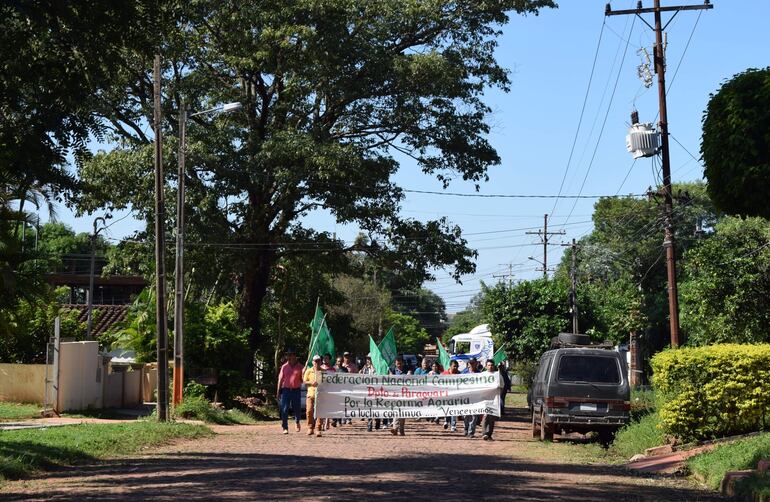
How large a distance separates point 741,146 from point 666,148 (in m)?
19.0

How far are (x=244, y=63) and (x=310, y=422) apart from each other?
504 inches

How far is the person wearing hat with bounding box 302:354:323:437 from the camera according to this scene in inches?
905

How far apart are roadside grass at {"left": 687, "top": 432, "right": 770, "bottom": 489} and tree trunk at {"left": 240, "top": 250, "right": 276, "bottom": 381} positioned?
2207 centimetres

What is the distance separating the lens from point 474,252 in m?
35.3

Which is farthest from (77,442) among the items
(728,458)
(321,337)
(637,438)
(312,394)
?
(321,337)

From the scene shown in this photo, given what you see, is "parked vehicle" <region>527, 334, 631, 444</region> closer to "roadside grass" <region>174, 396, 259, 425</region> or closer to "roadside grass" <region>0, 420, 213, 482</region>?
"roadside grass" <region>0, 420, 213, 482</region>

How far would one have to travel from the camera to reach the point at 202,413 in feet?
88.2

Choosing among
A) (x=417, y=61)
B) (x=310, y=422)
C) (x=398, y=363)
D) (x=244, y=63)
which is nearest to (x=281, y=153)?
(x=244, y=63)

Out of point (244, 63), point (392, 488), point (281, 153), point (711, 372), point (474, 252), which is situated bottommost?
point (392, 488)

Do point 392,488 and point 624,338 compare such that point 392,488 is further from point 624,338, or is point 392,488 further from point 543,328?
point 624,338

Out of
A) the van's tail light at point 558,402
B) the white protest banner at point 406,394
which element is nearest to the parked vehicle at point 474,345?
the white protest banner at point 406,394

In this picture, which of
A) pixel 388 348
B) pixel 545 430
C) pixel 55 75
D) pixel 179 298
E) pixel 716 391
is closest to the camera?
pixel 55 75

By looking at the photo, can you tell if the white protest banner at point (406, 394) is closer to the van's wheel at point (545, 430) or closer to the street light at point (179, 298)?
the van's wheel at point (545, 430)

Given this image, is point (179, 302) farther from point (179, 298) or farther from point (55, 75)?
point (55, 75)
